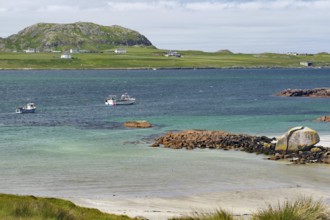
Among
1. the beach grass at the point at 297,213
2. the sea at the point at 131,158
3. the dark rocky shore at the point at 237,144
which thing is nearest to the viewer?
the beach grass at the point at 297,213

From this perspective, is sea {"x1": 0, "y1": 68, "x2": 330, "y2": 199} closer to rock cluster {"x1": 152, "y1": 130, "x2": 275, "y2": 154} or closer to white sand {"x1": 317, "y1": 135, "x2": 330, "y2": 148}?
rock cluster {"x1": 152, "y1": 130, "x2": 275, "y2": 154}

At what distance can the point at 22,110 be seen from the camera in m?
99.3

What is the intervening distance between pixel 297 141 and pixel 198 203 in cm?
2292

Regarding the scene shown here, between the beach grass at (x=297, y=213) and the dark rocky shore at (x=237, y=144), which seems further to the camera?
the dark rocky shore at (x=237, y=144)

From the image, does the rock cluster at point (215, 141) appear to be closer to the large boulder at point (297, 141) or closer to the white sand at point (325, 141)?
the large boulder at point (297, 141)

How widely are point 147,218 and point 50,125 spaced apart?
5201cm

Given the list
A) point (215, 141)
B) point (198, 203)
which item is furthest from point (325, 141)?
point (198, 203)

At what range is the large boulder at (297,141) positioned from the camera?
2244 inches

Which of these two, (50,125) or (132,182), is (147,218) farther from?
(50,125)

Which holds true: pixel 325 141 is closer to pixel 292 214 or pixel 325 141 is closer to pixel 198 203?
pixel 198 203

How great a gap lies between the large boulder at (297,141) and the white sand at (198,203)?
15580 millimetres

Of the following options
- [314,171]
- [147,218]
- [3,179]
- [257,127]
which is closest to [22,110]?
[257,127]

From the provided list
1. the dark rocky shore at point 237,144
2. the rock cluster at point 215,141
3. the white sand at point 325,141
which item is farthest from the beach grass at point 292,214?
the white sand at point 325,141

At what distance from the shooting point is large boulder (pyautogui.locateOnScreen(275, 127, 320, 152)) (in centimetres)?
5700
